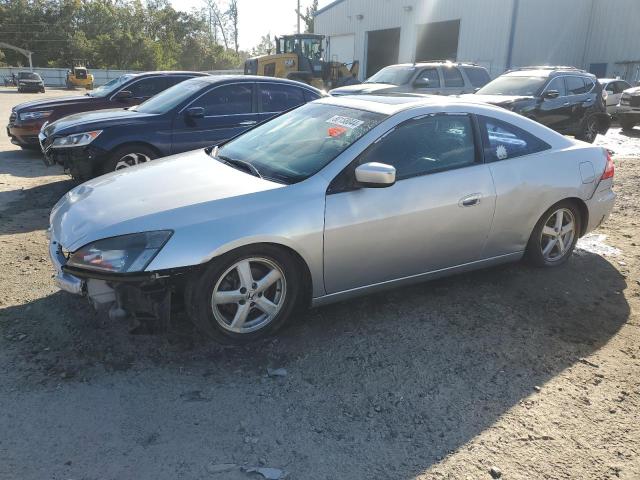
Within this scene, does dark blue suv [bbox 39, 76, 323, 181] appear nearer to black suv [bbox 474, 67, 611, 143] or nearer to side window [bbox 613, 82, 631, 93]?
black suv [bbox 474, 67, 611, 143]

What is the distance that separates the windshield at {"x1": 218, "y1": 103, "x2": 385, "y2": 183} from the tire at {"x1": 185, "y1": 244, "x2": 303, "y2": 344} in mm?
592

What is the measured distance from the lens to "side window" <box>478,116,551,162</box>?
4.09 metres

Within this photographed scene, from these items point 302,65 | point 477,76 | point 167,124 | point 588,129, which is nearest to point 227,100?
point 167,124

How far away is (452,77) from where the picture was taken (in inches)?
534

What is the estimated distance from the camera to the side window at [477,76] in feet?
45.4

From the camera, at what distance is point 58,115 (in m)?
9.06

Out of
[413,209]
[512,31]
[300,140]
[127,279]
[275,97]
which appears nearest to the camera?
[127,279]

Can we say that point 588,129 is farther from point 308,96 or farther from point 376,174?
point 376,174

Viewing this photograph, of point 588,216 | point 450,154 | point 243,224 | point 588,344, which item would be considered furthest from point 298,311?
point 588,216

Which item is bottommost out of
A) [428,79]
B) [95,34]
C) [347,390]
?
[347,390]

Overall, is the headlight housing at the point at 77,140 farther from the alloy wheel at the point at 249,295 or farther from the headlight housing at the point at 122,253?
the alloy wheel at the point at 249,295

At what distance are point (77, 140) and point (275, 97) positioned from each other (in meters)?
2.78

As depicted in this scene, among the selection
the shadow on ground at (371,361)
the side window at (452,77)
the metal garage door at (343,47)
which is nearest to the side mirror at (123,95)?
the shadow on ground at (371,361)

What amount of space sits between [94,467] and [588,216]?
4.30 metres
